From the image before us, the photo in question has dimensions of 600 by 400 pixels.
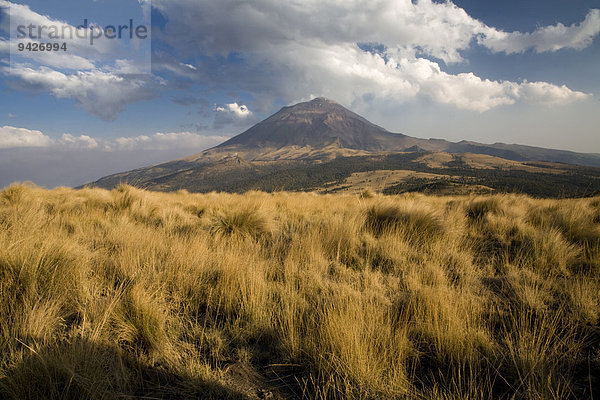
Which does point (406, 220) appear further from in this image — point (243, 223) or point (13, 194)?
point (13, 194)

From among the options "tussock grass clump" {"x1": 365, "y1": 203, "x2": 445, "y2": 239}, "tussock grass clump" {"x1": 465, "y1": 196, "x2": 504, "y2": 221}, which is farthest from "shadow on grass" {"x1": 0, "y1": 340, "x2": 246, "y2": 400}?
"tussock grass clump" {"x1": 465, "y1": 196, "x2": 504, "y2": 221}

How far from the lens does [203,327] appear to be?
6.91 feet

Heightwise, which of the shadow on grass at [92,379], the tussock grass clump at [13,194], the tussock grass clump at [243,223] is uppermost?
the tussock grass clump at [13,194]

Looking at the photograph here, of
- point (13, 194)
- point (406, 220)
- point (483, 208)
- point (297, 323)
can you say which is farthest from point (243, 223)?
point (13, 194)

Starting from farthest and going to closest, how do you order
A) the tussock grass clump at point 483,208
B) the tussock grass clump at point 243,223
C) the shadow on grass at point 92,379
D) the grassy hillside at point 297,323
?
1. the tussock grass clump at point 483,208
2. the tussock grass clump at point 243,223
3. the grassy hillside at point 297,323
4. the shadow on grass at point 92,379

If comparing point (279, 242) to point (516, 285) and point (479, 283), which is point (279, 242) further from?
point (516, 285)

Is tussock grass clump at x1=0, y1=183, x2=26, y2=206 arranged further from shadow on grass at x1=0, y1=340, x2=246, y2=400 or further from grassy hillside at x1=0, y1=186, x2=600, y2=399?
shadow on grass at x1=0, y1=340, x2=246, y2=400

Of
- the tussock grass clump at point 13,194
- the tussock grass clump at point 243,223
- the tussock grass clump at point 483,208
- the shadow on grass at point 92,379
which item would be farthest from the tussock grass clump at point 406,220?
the tussock grass clump at point 13,194

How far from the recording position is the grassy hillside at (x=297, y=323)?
59.7 inches

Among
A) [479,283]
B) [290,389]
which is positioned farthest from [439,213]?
[290,389]

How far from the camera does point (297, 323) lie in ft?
6.73

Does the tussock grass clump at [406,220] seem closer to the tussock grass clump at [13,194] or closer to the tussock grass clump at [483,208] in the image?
the tussock grass clump at [483,208]

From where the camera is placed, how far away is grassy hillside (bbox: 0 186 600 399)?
1.52 meters

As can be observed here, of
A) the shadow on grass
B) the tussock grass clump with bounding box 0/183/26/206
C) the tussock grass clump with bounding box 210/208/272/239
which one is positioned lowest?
the shadow on grass
